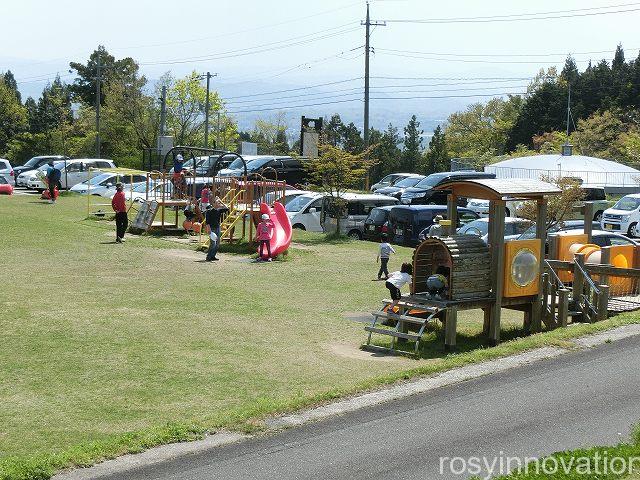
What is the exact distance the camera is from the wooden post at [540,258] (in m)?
16.2

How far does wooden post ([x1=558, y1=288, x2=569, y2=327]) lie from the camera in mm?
16505

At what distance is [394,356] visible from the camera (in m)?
14.7

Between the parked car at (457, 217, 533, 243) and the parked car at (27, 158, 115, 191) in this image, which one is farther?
the parked car at (27, 158, 115, 191)

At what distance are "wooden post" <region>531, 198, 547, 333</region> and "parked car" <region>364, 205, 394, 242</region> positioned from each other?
620 inches

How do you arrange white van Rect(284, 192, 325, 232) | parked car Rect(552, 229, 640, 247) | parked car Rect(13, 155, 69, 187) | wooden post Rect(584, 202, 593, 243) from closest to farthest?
wooden post Rect(584, 202, 593, 243) → parked car Rect(552, 229, 640, 247) → white van Rect(284, 192, 325, 232) → parked car Rect(13, 155, 69, 187)

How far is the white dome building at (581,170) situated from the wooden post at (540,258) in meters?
30.7

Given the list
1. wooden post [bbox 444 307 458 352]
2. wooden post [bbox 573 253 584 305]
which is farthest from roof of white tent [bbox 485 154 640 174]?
wooden post [bbox 444 307 458 352]

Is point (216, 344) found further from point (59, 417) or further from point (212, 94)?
point (212, 94)

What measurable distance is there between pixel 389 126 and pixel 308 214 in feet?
165

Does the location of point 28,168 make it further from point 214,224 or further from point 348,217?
point 214,224

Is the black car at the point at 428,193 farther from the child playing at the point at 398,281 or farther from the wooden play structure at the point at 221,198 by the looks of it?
the child playing at the point at 398,281

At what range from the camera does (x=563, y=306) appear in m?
16.6

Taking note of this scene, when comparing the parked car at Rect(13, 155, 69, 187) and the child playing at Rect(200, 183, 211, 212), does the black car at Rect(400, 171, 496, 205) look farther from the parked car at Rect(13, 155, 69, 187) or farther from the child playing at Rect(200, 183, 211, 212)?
the parked car at Rect(13, 155, 69, 187)

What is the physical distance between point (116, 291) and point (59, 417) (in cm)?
917
